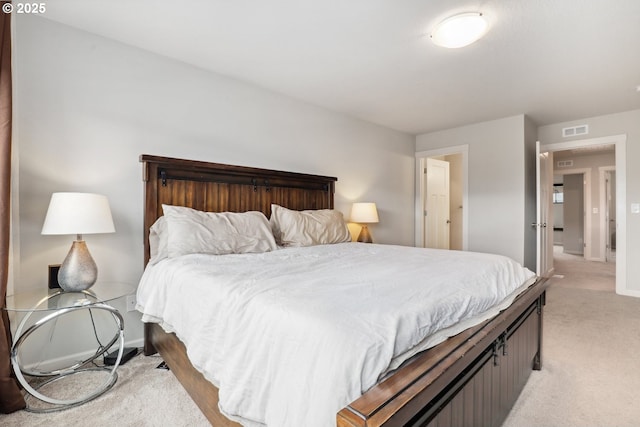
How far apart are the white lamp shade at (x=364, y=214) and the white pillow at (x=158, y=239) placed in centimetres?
229

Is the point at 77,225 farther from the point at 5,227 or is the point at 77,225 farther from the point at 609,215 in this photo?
the point at 609,215

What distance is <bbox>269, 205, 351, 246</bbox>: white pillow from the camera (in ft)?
9.07

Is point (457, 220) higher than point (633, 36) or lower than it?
lower

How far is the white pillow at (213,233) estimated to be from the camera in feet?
6.84

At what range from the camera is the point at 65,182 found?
211cm

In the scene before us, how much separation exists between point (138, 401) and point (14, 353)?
2.25 ft

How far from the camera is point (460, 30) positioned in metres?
2.05

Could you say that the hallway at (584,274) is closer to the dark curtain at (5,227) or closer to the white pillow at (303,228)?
the white pillow at (303,228)

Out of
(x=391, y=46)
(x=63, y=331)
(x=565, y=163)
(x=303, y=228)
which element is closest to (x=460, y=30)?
(x=391, y=46)

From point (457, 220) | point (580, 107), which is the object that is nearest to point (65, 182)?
point (580, 107)

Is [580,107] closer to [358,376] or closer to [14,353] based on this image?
[358,376]

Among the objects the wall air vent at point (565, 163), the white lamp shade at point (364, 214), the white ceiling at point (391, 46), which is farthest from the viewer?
the wall air vent at point (565, 163)

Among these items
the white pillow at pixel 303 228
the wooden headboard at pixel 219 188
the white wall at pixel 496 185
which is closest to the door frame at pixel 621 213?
the white wall at pixel 496 185

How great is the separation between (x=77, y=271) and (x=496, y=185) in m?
4.70
